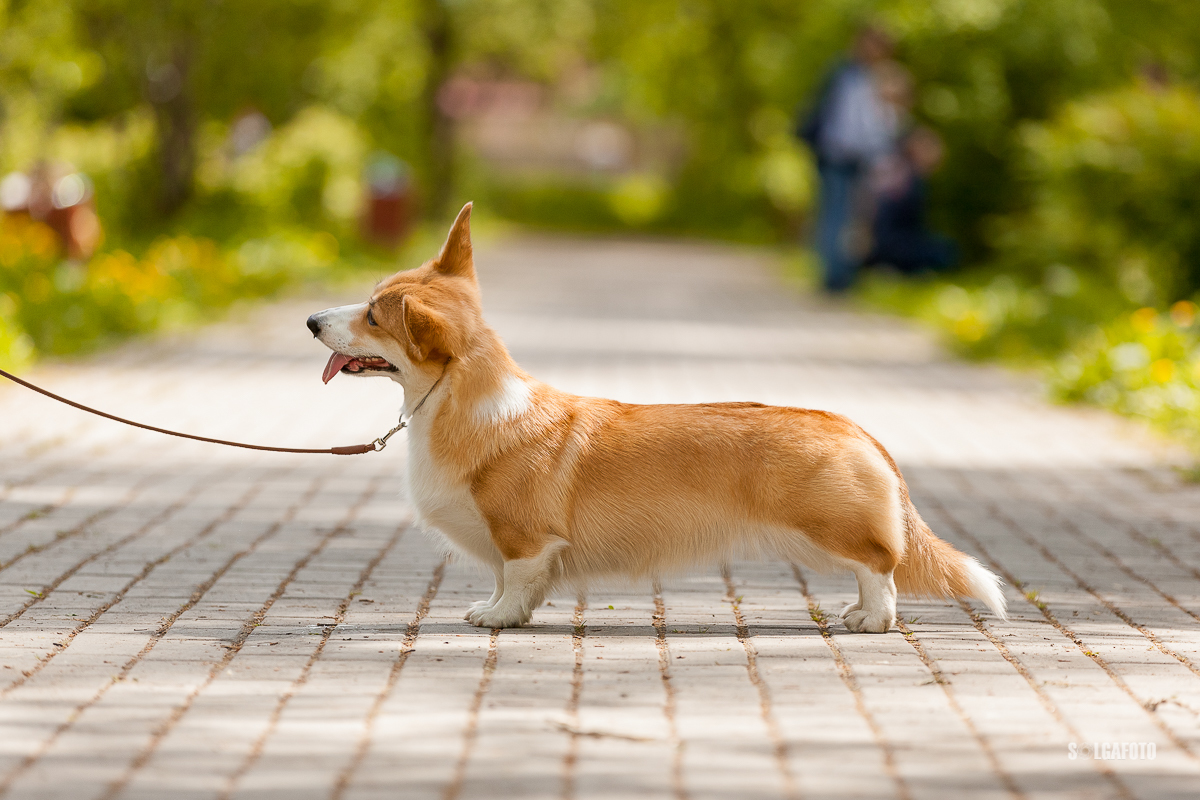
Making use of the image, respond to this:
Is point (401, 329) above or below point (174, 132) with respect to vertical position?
below

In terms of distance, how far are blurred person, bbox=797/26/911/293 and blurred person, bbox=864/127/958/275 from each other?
1.06 ft

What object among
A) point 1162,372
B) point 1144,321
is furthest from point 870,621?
point 1144,321

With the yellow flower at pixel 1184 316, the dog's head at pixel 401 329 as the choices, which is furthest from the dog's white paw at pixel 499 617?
the yellow flower at pixel 1184 316

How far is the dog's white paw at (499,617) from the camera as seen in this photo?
15.1ft

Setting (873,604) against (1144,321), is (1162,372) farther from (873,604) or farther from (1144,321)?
(873,604)

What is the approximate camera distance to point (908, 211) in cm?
1898

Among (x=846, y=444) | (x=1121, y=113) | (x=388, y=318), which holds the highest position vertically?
(x=1121, y=113)

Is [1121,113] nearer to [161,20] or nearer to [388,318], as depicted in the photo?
[388,318]

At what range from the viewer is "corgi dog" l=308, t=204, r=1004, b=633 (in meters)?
4.45

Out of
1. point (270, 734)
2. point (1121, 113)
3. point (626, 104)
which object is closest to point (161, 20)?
point (1121, 113)

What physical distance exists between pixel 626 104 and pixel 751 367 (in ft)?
111

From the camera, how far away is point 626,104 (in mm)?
44750

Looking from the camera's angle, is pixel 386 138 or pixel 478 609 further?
pixel 386 138

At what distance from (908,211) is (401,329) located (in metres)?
15.5
